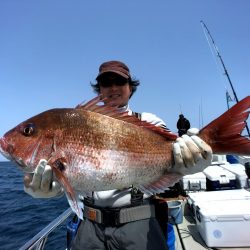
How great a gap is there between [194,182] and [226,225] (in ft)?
8.07

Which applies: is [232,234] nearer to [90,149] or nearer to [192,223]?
[192,223]

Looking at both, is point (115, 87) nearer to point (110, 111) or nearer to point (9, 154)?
point (110, 111)

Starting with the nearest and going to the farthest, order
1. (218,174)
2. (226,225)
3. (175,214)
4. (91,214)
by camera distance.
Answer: (91,214) < (226,225) < (175,214) < (218,174)

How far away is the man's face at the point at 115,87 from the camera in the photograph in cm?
338

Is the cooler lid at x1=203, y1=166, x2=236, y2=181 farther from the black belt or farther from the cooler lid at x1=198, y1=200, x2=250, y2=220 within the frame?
the black belt

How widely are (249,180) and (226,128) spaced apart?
4.53 meters

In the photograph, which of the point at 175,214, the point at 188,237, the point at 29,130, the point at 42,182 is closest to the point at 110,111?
the point at 29,130

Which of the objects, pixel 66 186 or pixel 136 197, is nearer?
pixel 66 186

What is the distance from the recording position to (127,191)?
2910 millimetres

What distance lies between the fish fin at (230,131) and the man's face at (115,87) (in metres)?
1.34

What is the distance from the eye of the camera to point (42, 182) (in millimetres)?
2449

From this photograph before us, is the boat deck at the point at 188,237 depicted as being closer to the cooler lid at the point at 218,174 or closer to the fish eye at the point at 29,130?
the cooler lid at the point at 218,174

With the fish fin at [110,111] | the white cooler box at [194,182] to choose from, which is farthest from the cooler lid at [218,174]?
the fish fin at [110,111]

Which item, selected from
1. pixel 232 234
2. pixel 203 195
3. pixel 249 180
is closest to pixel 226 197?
pixel 203 195
